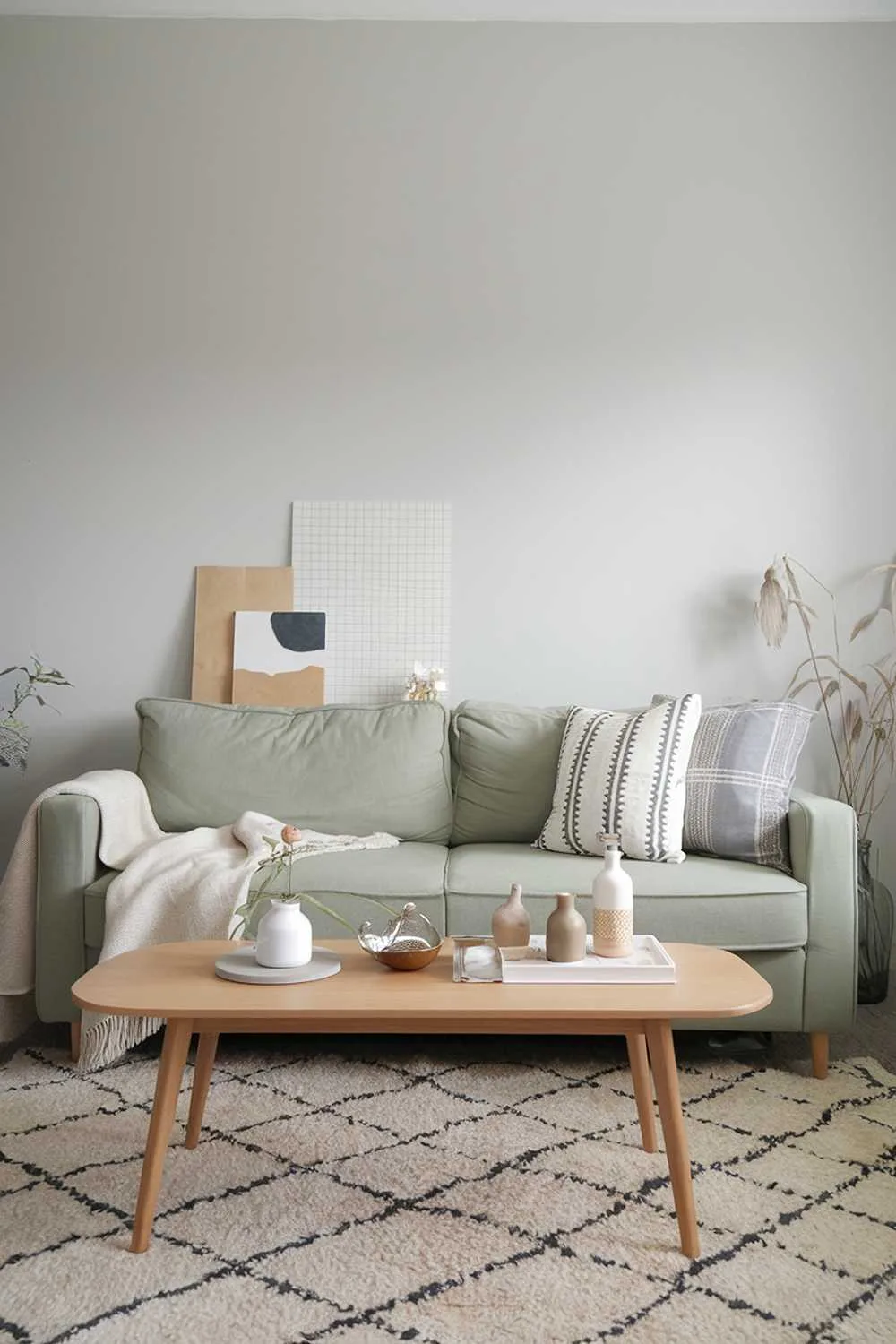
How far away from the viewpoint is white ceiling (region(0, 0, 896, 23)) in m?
3.77

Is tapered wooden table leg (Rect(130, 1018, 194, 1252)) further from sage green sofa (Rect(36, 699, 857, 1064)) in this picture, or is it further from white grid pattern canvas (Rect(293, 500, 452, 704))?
white grid pattern canvas (Rect(293, 500, 452, 704))

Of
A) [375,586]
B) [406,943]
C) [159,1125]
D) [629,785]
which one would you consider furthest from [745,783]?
[159,1125]

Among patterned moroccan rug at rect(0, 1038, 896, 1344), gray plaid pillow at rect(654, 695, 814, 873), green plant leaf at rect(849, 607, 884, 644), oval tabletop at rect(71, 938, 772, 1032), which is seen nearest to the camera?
patterned moroccan rug at rect(0, 1038, 896, 1344)

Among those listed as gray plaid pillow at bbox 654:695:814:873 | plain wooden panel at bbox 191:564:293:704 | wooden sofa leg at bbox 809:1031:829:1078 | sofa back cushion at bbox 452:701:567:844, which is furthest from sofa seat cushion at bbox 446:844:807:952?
plain wooden panel at bbox 191:564:293:704

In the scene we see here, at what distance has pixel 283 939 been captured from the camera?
201 centimetres

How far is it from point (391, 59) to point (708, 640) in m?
2.23

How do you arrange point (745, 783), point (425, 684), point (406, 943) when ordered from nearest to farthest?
point (406, 943)
point (745, 783)
point (425, 684)

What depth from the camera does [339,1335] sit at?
5.23 ft

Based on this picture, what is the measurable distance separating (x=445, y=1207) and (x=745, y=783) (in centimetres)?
143

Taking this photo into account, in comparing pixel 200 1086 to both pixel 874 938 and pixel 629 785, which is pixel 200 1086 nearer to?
pixel 629 785

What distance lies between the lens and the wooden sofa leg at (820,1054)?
2.67 m

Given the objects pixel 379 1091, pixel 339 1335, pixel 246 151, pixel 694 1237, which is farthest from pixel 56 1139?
pixel 246 151

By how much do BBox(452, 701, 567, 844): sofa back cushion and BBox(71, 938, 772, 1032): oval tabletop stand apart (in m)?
1.26

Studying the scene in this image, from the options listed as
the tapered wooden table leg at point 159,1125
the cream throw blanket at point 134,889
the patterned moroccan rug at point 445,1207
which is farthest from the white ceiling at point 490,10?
the tapered wooden table leg at point 159,1125
